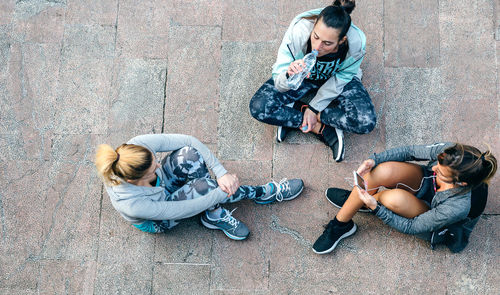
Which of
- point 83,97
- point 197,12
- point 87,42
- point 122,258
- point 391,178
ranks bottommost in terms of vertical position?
Result: point 122,258

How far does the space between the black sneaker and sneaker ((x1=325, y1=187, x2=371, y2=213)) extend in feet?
0.97

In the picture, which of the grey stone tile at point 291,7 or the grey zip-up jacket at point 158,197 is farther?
the grey stone tile at point 291,7

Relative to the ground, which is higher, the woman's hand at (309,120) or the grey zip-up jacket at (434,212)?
the woman's hand at (309,120)

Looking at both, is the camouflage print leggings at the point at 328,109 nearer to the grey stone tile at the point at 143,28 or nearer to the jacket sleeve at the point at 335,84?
the jacket sleeve at the point at 335,84

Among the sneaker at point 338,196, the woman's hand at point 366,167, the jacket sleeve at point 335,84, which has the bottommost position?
the sneaker at point 338,196

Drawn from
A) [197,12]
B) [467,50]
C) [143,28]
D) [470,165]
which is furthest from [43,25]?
[467,50]

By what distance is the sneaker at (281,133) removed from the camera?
3877mm

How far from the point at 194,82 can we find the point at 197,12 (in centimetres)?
75

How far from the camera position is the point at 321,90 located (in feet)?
12.3

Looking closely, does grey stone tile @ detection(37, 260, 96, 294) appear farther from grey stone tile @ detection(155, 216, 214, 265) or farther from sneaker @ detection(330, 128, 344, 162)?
sneaker @ detection(330, 128, 344, 162)

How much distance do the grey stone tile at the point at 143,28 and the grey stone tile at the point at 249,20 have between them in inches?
24.2

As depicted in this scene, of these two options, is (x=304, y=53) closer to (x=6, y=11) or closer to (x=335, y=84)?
(x=335, y=84)

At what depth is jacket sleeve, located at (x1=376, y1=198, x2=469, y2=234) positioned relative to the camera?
117 inches

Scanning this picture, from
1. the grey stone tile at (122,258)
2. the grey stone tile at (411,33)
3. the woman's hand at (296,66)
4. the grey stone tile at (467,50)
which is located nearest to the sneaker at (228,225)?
the grey stone tile at (122,258)
